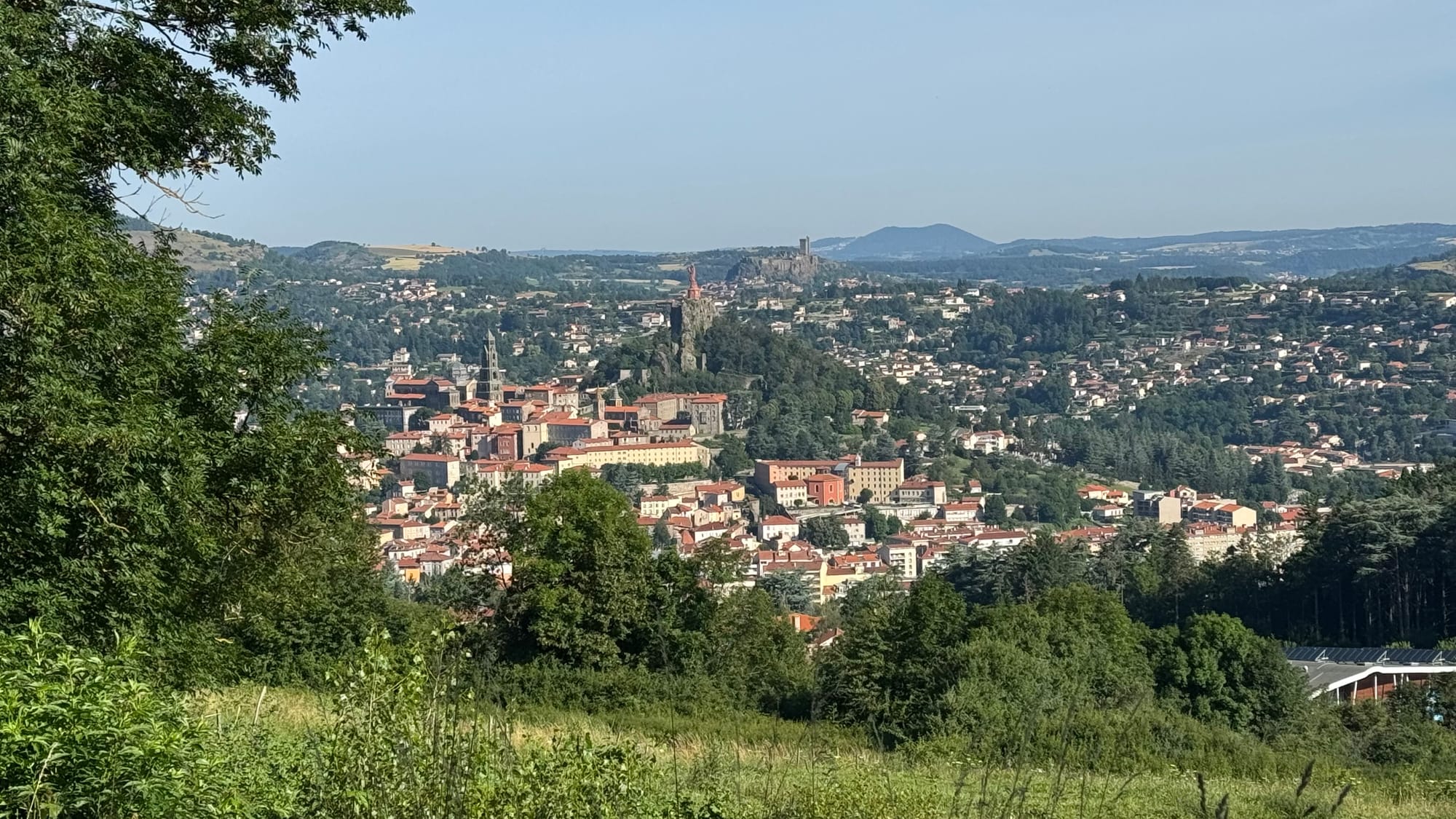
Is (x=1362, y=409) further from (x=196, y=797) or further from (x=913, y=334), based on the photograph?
(x=196, y=797)

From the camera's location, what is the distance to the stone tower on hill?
89.8 metres

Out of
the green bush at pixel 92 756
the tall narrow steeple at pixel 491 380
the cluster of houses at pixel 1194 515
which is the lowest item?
the cluster of houses at pixel 1194 515

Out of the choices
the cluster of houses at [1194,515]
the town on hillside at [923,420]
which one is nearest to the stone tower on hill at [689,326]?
the town on hillside at [923,420]

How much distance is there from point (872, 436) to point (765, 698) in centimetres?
6754

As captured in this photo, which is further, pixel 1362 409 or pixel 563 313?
pixel 563 313

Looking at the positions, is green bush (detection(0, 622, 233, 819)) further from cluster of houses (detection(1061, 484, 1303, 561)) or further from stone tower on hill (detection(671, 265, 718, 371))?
stone tower on hill (detection(671, 265, 718, 371))

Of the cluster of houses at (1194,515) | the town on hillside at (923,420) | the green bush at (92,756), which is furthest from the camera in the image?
the town on hillside at (923,420)

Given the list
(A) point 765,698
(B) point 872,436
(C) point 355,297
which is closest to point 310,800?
(A) point 765,698

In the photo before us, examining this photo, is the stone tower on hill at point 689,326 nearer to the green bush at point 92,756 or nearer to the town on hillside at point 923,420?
the town on hillside at point 923,420

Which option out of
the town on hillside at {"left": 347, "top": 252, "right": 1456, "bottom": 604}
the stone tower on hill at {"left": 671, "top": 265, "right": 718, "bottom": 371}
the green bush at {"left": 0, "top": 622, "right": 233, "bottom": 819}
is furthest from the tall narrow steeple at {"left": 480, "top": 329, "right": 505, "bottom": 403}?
the green bush at {"left": 0, "top": 622, "right": 233, "bottom": 819}

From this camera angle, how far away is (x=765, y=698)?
11.5m

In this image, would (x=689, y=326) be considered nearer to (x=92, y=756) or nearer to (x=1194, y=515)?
(x=1194, y=515)

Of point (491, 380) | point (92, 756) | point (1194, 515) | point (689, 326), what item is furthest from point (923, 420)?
point (92, 756)

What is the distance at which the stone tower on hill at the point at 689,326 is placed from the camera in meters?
89.8
